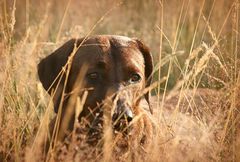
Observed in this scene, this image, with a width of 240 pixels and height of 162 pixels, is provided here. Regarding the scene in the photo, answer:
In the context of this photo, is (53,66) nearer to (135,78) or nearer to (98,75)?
(98,75)

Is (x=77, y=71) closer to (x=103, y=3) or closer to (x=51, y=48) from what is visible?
(x=51, y=48)

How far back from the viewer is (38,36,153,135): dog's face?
5637 millimetres

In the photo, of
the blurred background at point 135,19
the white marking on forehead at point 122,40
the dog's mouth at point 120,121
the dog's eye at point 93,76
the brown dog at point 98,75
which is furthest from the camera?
the blurred background at point 135,19

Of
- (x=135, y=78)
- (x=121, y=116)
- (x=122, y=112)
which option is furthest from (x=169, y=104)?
(x=121, y=116)

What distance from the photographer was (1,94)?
5359mm

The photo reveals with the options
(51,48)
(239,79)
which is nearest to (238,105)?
(239,79)

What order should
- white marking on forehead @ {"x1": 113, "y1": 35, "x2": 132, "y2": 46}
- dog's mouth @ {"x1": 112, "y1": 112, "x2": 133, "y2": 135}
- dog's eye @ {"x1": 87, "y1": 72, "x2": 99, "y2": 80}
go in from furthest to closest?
white marking on forehead @ {"x1": 113, "y1": 35, "x2": 132, "y2": 46} → dog's eye @ {"x1": 87, "y1": 72, "x2": 99, "y2": 80} → dog's mouth @ {"x1": 112, "y1": 112, "x2": 133, "y2": 135}

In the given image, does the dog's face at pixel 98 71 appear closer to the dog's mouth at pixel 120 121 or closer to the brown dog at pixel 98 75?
the brown dog at pixel 98 75

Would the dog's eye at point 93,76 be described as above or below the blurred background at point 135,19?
above

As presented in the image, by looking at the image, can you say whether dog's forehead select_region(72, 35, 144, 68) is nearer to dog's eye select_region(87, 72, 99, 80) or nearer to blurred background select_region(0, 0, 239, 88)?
dog's eye select_region(87, 72, 99, 80)

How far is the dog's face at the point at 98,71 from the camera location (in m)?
5.64

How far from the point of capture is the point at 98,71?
5762mm

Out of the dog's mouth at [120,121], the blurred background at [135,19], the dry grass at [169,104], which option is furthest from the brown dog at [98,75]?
the blurred background at [135,19]

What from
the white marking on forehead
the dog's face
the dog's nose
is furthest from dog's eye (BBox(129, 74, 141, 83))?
the dog's nose
